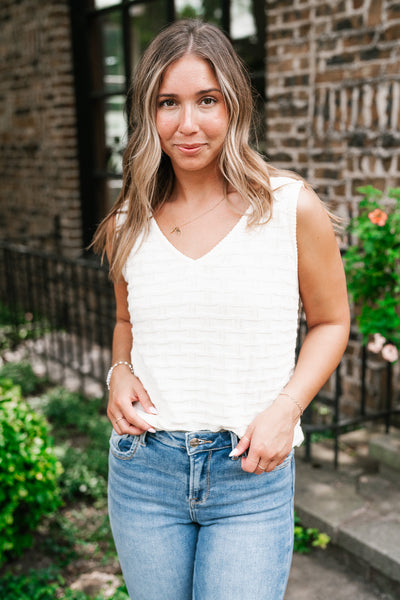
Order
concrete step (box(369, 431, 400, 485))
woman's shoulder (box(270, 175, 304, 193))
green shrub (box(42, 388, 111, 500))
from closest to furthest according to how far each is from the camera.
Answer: woman's shoulder (box(270, 175, 304, 193)), concrete step (box(369, 431, 400, 485)), green shrub (box(42, 388, 111, 500))

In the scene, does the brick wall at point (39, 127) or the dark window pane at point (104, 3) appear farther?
the brick wall at point (39, 127)

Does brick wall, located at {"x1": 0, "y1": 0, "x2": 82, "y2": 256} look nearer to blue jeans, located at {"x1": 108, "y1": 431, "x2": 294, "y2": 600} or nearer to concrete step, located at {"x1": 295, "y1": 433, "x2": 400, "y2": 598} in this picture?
concrete step, located at {"x1": 295, "y1": 433, "x2": 400, "y2": 598}

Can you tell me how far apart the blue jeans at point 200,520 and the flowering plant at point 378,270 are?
1.63m

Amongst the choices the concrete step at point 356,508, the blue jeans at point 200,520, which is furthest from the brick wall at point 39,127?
the blue jeans at point 200,520

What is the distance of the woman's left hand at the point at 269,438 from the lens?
4.24ft

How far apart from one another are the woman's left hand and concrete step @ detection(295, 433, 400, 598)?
4.41 feet

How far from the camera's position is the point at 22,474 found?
253cm

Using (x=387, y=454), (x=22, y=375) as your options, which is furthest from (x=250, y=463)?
(x=22, y=375)

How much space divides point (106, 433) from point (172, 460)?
2.50 m

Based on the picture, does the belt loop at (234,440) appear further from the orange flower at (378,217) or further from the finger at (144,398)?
the orange flower at (378,217)

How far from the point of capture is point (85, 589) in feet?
8.47

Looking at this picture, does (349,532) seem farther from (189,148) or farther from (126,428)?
(189,148)

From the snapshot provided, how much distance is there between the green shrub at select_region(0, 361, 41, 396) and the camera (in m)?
4.71

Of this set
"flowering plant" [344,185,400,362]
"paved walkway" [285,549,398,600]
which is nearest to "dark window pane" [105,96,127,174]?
"flowering plant" [344,185,400,362]
